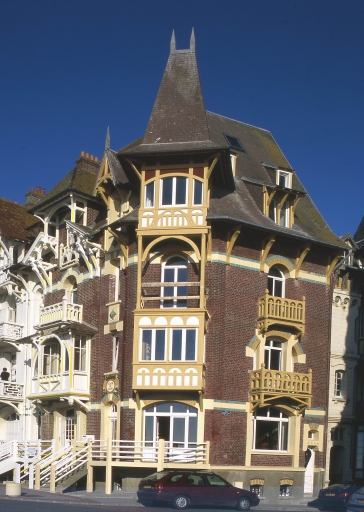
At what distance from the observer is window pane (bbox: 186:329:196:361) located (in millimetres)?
33188

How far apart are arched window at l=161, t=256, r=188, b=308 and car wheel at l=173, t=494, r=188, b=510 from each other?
27.9 feet

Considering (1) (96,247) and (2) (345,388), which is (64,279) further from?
(2) (345,388)

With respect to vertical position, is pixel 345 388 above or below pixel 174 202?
below

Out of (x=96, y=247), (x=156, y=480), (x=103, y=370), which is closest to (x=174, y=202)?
(x=96, y=247)

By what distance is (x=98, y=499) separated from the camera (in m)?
30.2

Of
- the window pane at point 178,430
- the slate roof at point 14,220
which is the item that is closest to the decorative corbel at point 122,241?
the window pane at point 178,430

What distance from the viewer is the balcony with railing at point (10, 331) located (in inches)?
1722

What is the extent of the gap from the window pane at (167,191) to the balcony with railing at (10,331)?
44.3ft

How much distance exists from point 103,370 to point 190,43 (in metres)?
14.2

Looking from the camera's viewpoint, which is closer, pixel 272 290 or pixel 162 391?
pixel 162 391

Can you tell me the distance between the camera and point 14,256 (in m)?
46.5

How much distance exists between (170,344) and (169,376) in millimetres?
1197

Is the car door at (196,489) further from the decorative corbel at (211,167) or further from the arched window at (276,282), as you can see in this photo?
the decorative corbel at (211,167)

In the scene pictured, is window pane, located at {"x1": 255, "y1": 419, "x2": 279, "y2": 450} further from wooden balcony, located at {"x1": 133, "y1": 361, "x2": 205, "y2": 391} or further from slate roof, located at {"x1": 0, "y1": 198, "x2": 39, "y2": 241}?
slate roof, located at {"x1": 0, "y1": 198, "x2": 39, "y2": 241}
